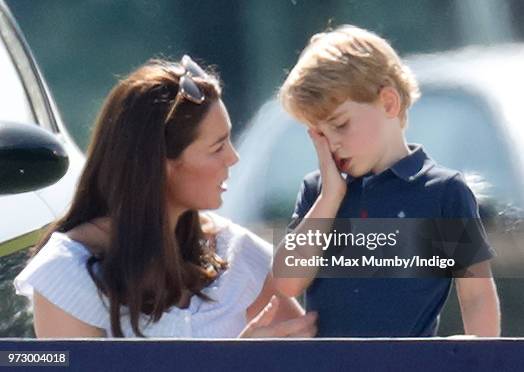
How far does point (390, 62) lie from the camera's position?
12.0ft

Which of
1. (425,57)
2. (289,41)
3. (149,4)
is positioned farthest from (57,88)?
(425,57)

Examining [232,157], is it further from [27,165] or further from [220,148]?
[27,165]

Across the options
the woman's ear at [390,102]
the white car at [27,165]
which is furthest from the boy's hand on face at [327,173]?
the white car at [27,165]

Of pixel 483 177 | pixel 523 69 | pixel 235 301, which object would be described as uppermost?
pixel 523 69

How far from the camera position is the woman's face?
373cm

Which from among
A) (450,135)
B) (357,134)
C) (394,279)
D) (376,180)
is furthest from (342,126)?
(394,279)

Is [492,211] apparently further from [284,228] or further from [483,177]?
[284,228]

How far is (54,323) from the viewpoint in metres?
3.72

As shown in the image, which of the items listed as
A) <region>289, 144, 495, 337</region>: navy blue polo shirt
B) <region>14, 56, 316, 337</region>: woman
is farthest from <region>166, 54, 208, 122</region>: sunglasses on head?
<region>289, 144, 495, 337</region>: navy blue polo shirt

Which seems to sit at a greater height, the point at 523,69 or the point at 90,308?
the point at 523,69

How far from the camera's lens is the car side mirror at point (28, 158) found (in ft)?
12.2

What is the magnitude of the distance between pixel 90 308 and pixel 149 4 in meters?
0.70

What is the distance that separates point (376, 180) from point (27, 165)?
0.78 meters
